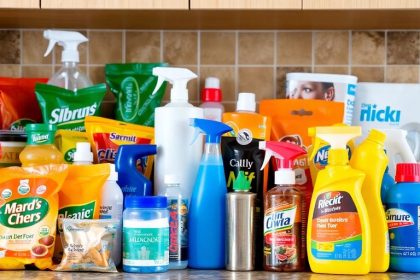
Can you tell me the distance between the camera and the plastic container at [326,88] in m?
2.00

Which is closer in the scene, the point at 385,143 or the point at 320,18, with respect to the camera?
the point at 385,143

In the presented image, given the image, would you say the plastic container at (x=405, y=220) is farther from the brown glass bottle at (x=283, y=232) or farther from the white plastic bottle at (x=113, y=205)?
the white plastic bottle at (x=113, y=205)

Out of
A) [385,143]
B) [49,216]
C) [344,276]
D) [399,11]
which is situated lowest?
[344,276]

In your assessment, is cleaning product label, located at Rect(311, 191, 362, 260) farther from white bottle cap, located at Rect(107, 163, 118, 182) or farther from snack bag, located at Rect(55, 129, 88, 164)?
snack bag, located at Rect(55, 129, 88, 164)

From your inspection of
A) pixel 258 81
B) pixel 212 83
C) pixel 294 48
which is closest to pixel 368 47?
pixel 294 48

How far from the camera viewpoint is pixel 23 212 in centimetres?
165

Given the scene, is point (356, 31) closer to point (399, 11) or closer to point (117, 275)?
point (399, 11)

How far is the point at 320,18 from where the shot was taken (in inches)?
76.4

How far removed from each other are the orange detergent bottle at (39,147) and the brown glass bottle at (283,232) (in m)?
0.46

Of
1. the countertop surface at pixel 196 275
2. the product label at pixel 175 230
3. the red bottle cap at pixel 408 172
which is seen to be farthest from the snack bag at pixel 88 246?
the red bottle cap at pixel 408 172

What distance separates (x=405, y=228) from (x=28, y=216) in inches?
29.0
